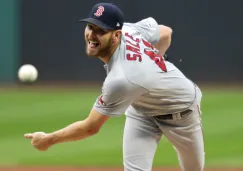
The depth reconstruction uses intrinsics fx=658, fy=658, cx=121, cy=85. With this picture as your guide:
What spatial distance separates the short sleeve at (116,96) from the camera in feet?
17.3

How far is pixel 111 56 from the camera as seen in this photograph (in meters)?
5.38

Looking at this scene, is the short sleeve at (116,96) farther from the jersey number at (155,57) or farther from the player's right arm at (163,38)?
the player's right arm at (163,38)

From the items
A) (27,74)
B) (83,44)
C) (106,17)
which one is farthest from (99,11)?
(83,44)

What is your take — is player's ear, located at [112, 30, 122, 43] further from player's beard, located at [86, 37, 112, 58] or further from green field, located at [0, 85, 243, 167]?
green field, located at [0, 85, 243, 167]

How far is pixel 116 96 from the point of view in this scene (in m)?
5.34

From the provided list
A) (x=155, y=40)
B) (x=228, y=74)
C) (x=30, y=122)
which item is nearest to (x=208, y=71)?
(x=228, y=74)

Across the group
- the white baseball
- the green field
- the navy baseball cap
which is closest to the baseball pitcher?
the navy baseball cap

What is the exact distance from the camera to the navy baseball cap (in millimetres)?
5234

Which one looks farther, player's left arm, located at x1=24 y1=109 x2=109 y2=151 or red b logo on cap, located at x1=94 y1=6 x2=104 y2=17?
player's left arm, located at x1=24 y1=109 x2=109 y2=151

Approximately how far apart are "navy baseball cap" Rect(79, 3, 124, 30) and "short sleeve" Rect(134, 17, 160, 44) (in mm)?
698

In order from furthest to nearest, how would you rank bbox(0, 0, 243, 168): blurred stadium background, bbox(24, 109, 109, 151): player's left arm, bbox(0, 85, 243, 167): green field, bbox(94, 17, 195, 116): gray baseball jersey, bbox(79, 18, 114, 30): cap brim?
bbox(0, 0, 243, 168): blurred stadium background → bbox(0, 85, 243, 167): green field → bbox(24, 109, 109, 151): player's left arm → bbox(94, 17, 195, 116): gray baseball jersey → bbox(79, 18, 114, 30): cap brim

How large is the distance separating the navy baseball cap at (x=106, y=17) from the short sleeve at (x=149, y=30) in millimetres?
698

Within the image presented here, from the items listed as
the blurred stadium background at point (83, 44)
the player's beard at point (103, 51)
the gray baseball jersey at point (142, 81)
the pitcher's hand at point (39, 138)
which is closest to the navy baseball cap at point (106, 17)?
the player's beard at point (103, 51)

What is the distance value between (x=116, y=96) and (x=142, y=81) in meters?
0.27
